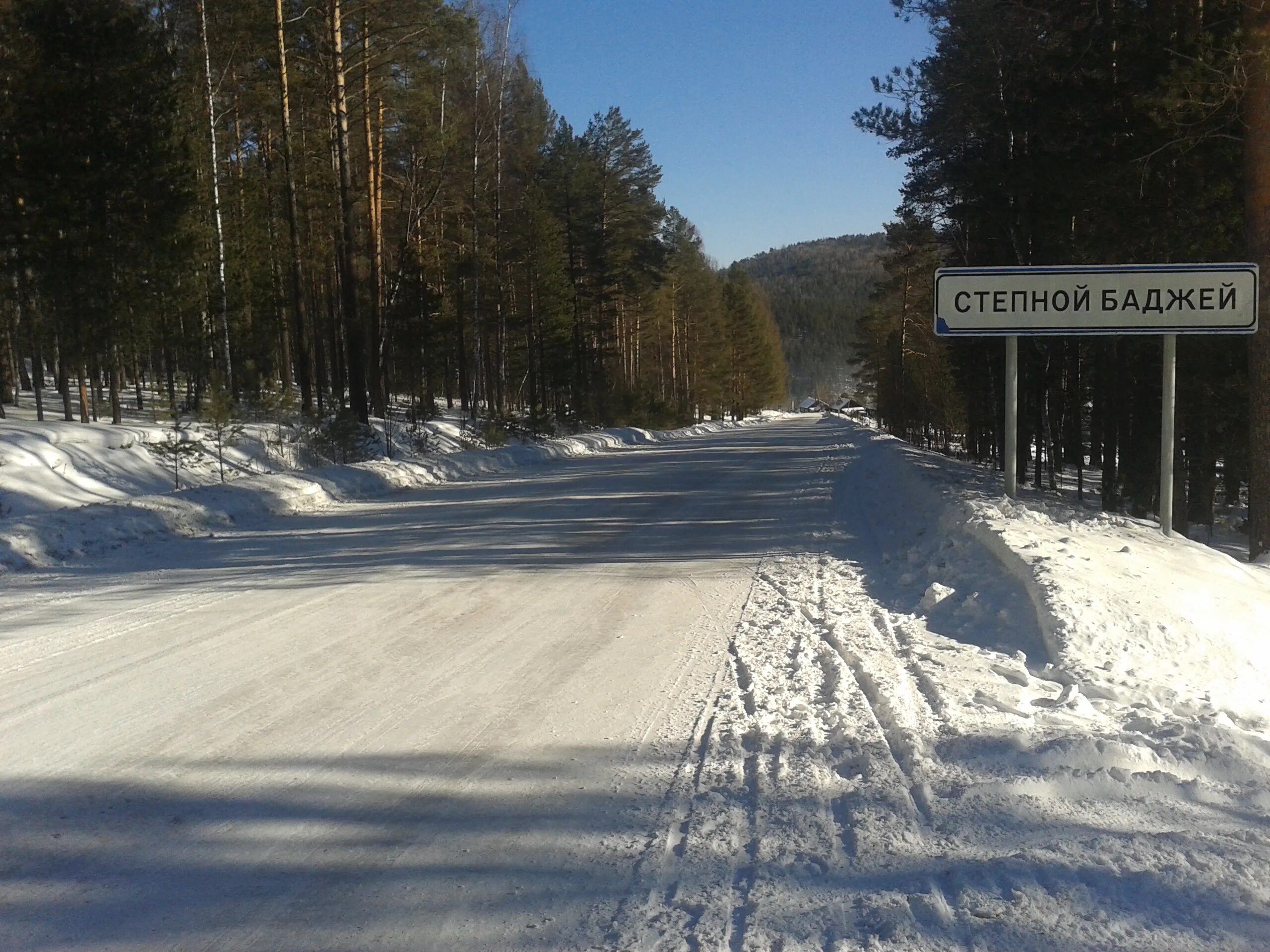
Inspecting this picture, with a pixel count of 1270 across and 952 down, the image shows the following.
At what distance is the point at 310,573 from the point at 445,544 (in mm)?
2198

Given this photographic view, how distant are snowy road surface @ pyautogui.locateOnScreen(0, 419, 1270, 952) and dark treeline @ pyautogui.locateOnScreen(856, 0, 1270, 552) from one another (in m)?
8.19

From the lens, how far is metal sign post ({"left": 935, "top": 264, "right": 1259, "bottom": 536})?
33.5 feet

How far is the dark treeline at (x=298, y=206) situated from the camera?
2208 cm

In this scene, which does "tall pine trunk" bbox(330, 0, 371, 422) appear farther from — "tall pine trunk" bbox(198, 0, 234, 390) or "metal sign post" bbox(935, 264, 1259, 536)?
"metal sign post" bbox(935, 264, 1259, 536)

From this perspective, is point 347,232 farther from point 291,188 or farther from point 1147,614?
point 1147,614

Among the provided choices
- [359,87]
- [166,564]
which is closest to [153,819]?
[166,564]

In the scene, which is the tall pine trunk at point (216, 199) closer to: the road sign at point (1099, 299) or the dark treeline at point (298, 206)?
the dark treeline at point (298, 206)

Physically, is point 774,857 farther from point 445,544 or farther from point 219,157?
point 219,157

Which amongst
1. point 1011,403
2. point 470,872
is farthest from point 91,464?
point 470,872

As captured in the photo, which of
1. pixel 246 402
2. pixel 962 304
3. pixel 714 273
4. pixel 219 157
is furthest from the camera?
pixel 714 273

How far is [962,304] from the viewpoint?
10844mm

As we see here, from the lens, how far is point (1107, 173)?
14.3 metres

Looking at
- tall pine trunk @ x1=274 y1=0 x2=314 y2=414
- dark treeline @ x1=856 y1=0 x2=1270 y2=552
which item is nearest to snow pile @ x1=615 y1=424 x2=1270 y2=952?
dark treeline @ x1=856 y1=0 x2=1270 y2=552

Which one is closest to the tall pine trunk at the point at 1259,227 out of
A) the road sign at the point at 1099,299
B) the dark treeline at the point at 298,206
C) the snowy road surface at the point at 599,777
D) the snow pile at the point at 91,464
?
the road sign at the point at 1099,299
